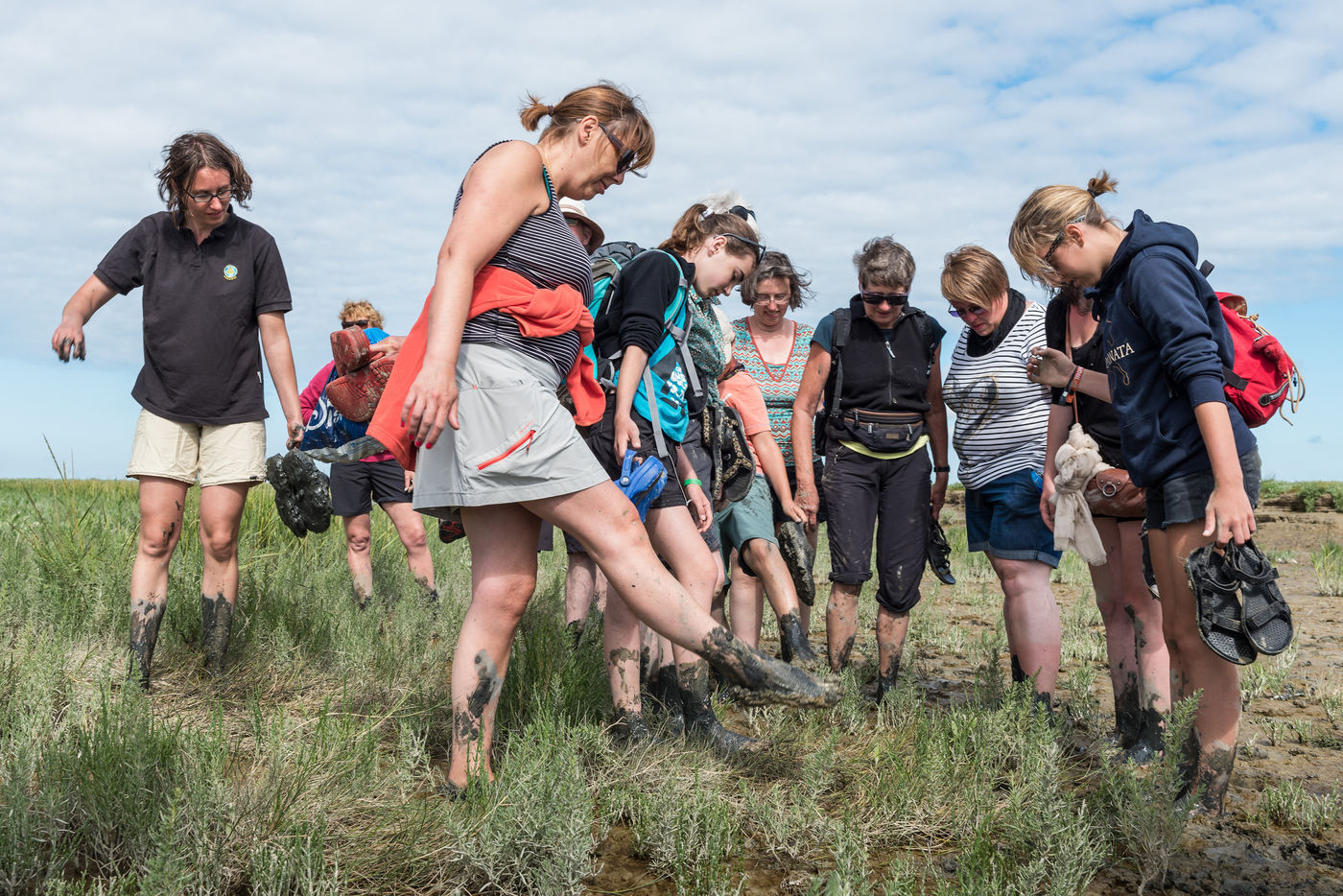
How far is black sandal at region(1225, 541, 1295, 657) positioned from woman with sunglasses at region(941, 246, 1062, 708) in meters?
1.41

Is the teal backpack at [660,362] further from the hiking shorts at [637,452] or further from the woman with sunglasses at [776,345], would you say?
the woman with sunglasses at [776,345]

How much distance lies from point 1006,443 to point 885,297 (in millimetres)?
915

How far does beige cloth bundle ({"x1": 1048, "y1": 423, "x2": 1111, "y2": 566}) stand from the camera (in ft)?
12.1

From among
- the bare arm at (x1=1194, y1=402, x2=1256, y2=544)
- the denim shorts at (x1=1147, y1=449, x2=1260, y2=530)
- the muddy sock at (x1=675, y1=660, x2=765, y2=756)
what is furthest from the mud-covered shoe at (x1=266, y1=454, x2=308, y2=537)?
the bare arm at (x1=1194, y1=402, x2=1256, y2=544)

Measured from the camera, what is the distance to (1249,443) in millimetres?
2834

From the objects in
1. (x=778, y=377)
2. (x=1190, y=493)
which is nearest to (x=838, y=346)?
(x=778, y=377)

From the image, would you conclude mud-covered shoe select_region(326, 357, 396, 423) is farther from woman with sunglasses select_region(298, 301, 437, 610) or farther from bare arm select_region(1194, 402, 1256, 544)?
bare arm select_region(1194, 402, 1256, 544)

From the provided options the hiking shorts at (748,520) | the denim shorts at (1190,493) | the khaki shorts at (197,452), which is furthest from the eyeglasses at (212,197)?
the denim shorts at (1190,493)

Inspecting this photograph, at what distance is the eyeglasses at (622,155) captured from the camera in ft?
9.32

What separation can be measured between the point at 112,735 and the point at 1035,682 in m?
3.35

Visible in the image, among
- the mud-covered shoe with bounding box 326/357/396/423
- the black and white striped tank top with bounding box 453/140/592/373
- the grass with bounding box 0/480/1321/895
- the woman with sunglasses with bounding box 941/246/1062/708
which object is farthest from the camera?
the mud-covered shoe with bounding box 326/357/396/423

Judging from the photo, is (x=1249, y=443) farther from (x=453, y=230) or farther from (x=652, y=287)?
(x=453, y=230)

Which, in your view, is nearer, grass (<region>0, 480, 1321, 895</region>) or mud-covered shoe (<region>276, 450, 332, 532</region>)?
grass (<region>0, 480, 1321, 895</region>)

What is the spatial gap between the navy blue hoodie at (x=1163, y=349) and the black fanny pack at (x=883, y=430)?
1.60 meters
